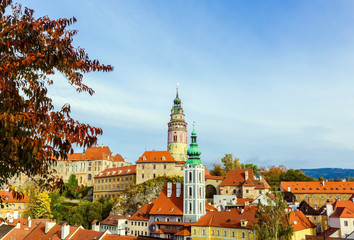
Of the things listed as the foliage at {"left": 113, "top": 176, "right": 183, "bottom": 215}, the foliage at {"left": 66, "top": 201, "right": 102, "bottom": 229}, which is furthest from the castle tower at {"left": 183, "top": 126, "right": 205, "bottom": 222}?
the foliage at {"left": 66, "top": 201, "right": 102, "bottom": 229}

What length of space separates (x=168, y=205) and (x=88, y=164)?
47216 millimetres

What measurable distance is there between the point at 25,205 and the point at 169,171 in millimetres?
32485

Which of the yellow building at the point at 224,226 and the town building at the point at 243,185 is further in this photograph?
the town building at the point at 243,185

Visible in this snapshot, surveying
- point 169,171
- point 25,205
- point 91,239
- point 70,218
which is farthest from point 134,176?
point 91,239

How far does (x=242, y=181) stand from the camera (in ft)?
243

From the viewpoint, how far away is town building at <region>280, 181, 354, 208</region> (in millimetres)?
74562

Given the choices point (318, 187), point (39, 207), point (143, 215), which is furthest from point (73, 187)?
point (318, 187)

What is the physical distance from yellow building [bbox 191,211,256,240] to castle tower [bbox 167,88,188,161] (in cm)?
4332

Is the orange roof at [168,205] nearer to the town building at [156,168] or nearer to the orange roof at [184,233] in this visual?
the orange roof at [184,233]

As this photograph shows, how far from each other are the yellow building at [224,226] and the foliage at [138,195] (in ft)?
71.9

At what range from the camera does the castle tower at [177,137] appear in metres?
95.3

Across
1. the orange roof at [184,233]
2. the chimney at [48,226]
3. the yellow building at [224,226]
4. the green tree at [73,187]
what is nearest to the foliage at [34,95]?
the chimney at [48,226]

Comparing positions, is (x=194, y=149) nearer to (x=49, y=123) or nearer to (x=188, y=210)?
(x=188, y=210)

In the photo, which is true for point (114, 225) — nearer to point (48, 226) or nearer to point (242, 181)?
point (48, 226)
